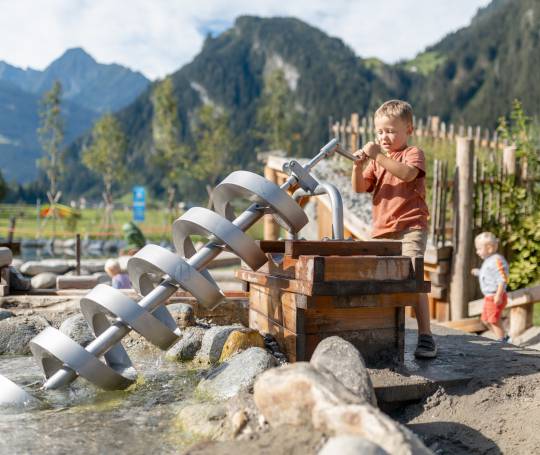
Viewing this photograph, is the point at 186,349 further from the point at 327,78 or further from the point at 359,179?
the point at 327,78

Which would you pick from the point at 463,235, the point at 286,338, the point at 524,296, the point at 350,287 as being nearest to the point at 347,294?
the point at 350,287

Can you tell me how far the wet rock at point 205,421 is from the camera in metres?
2.64

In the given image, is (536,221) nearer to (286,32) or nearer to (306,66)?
(306,66)

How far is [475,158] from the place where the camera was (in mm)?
8336

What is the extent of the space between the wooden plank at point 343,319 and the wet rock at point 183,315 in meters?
1.55

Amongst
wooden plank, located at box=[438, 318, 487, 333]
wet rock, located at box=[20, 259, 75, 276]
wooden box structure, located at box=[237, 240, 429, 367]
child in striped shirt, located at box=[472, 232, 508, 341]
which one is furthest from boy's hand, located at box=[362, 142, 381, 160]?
wet rock, located at box=[20, 259, 75, 276]

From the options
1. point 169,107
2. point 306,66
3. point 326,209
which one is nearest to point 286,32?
point 306,66

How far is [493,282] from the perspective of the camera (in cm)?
642

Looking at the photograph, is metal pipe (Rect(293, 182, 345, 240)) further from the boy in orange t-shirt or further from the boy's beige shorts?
the boy's beige shorts

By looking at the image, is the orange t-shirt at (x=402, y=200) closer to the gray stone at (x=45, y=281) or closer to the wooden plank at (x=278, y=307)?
the wooden plank at (x=278, y=307)

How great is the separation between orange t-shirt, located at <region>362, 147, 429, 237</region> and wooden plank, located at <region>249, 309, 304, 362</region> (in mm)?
915

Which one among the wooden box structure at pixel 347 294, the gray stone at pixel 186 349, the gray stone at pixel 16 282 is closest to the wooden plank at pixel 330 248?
the wooden box structure at pixel 347 294

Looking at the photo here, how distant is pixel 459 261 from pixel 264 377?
5875 mm

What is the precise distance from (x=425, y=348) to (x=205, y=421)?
66.8 inches
